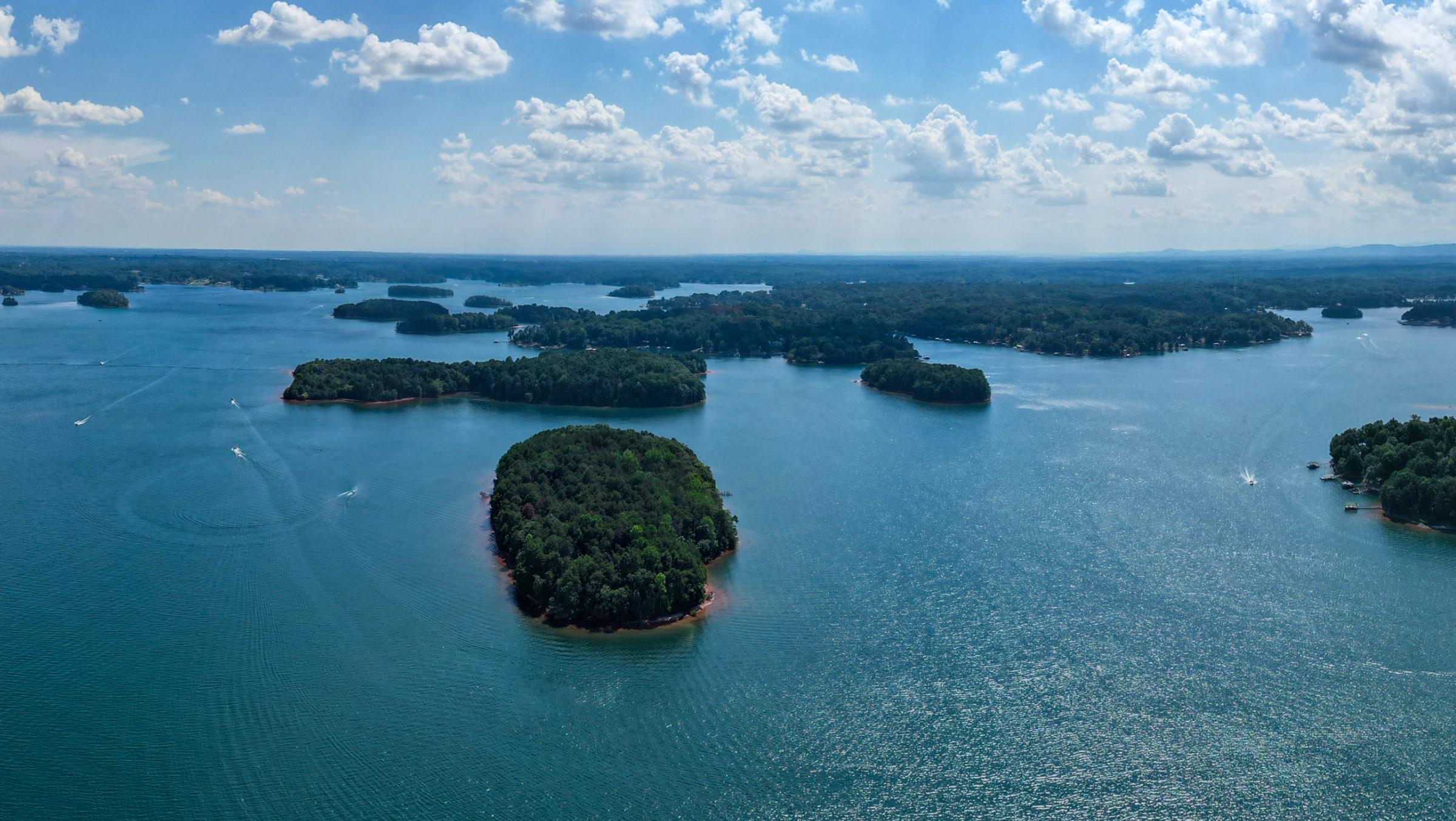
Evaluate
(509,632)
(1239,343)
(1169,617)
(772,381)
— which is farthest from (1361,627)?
(1239,343)

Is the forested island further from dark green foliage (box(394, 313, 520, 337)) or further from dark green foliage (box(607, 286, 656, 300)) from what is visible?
dark green foliage (box(607, 286, 656, 300))

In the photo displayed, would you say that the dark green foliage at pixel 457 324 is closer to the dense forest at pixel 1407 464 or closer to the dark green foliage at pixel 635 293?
the dark green foliage at pixel 635 293

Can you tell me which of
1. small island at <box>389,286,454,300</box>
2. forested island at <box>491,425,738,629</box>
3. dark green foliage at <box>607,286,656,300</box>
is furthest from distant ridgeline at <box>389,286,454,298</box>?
forested island at <box>491,425,738,629</box>

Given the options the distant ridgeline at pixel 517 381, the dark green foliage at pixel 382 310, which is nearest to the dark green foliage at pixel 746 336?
the distant ridgeline at pixel 517 381

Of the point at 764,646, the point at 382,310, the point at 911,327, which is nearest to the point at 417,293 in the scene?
the point at 382,310

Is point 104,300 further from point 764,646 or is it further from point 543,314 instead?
point 764,646

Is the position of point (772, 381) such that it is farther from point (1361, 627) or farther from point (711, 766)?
point (711, 766)
